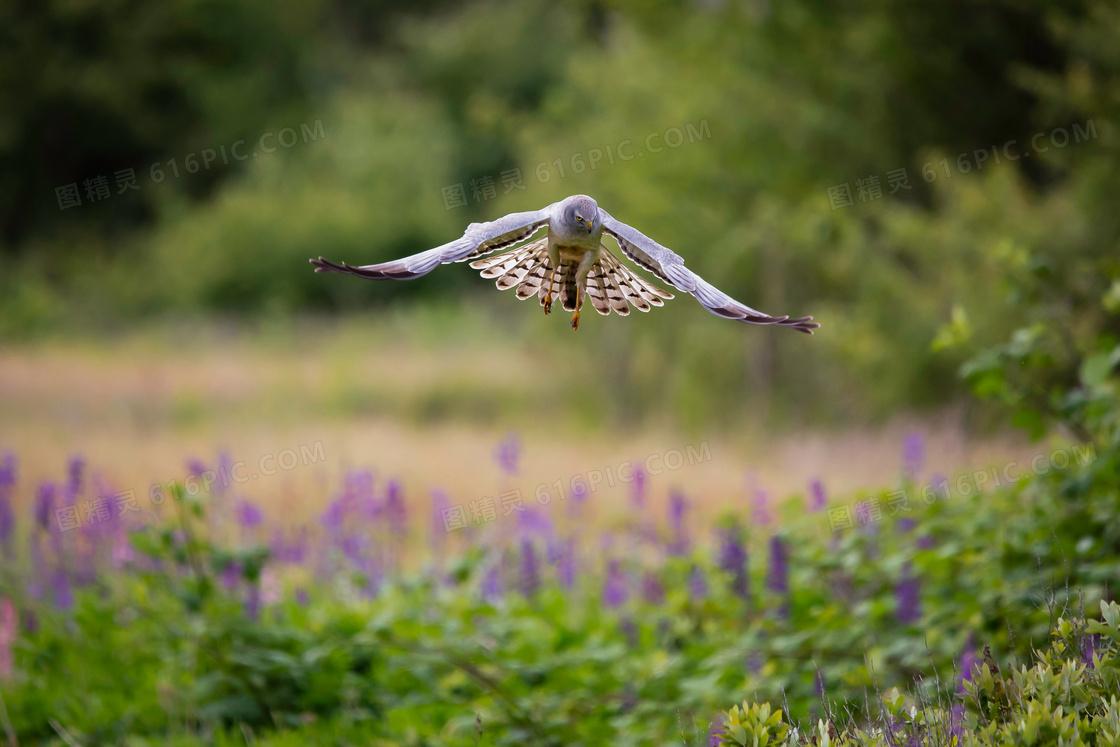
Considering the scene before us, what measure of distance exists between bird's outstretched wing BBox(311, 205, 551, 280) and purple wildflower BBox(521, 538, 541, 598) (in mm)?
2192

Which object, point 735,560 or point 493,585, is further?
point 493,585

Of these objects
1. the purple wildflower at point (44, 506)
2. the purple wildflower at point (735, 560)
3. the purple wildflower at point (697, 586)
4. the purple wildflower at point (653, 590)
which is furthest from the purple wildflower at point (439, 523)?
the purple wildflower at point (44, 506)

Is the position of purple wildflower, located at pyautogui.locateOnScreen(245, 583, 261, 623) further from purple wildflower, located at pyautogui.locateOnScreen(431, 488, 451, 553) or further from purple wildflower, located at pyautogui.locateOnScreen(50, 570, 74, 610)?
purple wildflower, located at pyautogui.locateOnScreen(50, 570, 74, 610)

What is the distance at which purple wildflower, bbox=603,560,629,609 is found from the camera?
13.7ft

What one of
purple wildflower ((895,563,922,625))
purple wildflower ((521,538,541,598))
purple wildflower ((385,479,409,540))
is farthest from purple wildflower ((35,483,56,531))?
purple wildflower ((895,563,922,625))

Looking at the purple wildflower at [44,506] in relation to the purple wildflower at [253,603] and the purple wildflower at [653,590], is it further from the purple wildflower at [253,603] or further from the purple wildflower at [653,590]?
the purple wildflower at [653,590]

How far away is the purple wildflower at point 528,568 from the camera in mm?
3930

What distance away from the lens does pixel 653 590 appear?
4238 millimetres

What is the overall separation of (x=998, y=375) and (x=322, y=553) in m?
3.28

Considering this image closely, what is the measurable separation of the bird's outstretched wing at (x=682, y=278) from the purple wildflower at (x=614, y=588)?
252cm

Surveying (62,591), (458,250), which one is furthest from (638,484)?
(62,591)

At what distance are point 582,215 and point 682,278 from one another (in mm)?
273

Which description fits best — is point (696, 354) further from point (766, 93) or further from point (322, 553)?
point (322, 553)

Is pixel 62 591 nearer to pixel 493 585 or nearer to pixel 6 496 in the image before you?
pixel 6 496
